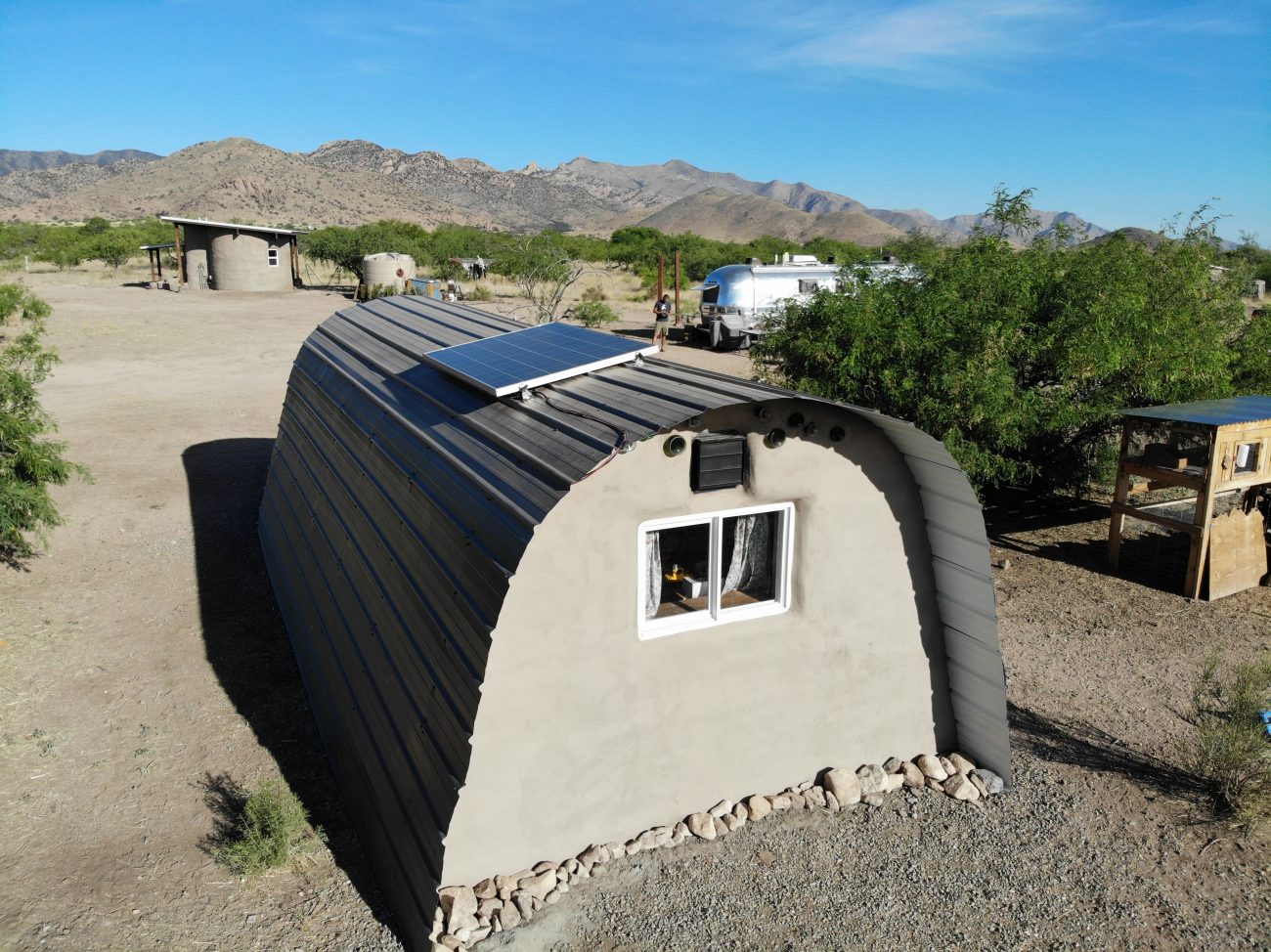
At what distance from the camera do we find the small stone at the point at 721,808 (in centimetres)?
651

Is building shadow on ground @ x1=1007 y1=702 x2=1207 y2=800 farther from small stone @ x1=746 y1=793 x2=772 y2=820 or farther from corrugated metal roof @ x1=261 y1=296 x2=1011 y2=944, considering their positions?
small stone @ x1=746 y1=793 x2=772 y2=820

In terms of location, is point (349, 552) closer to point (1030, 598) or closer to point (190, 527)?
point (190, 527)

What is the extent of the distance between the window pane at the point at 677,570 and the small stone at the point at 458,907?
2037 mm

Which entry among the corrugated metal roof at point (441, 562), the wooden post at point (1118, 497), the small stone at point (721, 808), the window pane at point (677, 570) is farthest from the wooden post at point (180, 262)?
the small stone at point (721, 808)

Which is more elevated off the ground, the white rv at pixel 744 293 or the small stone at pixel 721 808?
the white rv at pixel 744 293

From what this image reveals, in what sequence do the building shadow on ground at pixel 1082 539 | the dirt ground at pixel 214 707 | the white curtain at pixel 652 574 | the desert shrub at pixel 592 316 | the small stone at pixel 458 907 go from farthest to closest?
the desert shrub at pixel 592 316, the building shadow on ground at pixel 1082 539, the white curtain at pixel 652 574, the dirt ground at pixel 214 707, the small stone at pixel 458 907

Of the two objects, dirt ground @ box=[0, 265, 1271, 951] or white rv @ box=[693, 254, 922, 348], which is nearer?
dirt ground @ box=[0, 265, 1271, 951]

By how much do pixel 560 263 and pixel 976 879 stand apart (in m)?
33.1

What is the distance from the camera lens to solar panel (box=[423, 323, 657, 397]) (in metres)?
7.00

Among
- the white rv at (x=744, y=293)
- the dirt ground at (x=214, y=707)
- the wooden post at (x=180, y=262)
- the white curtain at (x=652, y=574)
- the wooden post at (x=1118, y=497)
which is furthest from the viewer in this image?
the wooden post at (x=180, y=262)

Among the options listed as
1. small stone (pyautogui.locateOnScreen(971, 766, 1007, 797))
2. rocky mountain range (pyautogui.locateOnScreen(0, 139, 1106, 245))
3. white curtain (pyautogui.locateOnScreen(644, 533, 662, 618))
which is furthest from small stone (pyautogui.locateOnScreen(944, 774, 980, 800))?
rocky mountain range (pyautogui.locateOnScreen(0, 139, 1106, 245))

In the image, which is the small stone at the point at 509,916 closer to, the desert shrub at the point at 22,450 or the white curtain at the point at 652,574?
the white curtain at the point at 652,574

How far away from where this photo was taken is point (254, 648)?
954 centimetres

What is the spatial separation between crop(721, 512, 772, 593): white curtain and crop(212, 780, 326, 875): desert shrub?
343 centimetres
